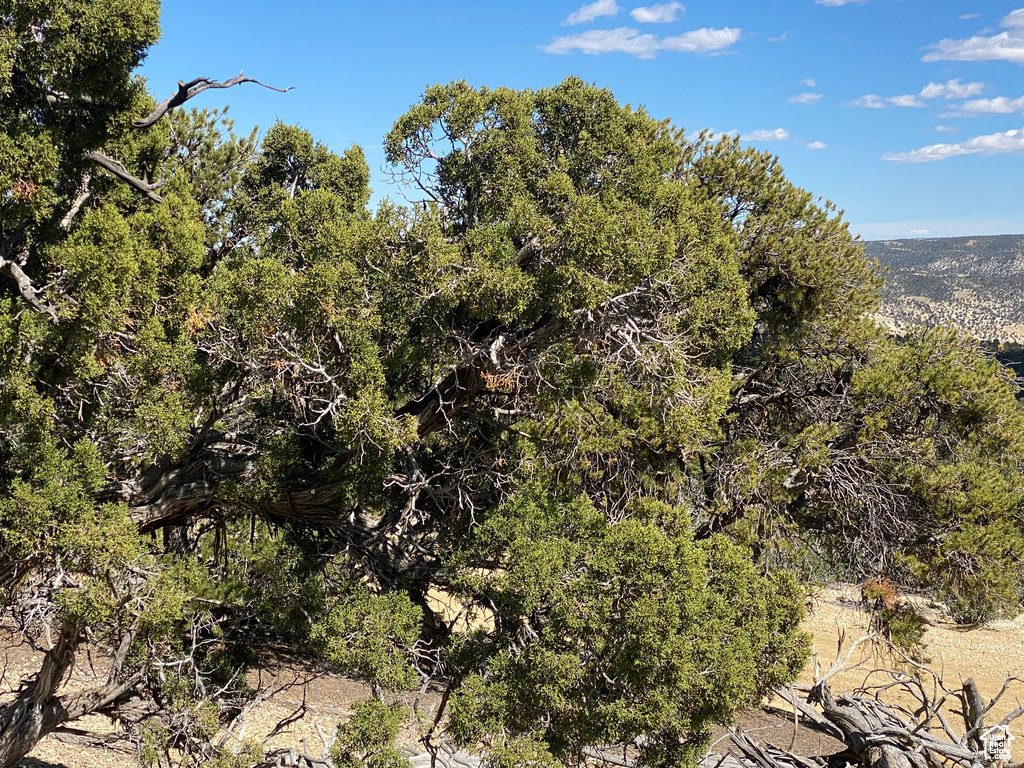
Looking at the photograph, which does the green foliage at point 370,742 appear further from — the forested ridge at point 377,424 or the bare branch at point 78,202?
the bare branch at point 78,202

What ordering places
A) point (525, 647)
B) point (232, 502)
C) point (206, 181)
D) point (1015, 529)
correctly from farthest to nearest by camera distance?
point (206, 181) → point (1015, 529) → point (232, 502) → point (525, 647)

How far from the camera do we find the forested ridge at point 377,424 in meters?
5.57

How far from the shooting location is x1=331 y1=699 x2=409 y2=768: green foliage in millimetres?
5770

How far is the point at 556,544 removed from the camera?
6.15 meters

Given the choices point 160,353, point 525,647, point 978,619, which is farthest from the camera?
point 978,619

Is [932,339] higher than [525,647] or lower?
higher

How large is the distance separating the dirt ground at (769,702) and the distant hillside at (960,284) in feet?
148

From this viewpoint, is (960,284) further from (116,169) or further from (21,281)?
(21,281)

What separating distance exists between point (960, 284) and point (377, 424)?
104 metres

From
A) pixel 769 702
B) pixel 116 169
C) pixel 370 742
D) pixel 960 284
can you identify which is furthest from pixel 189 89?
pixel 960 284

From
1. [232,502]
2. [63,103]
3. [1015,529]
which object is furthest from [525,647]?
[1015,529]

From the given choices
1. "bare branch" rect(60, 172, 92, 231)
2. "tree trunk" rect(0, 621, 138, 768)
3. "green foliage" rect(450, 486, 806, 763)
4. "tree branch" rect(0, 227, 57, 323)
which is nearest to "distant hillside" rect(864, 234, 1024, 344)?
"green foliage" rect(450, 486, 806, 763)

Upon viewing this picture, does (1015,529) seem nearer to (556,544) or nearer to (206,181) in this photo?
(556,544)

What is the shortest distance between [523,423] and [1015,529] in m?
7.15
